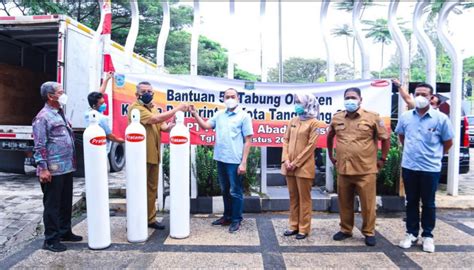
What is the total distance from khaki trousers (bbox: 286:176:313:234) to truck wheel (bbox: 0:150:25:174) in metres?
5.58

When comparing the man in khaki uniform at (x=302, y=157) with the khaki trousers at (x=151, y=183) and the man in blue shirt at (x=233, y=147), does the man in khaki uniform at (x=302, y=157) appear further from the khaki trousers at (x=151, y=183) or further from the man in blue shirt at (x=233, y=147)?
the khaki trousers at (x=151, y=183)

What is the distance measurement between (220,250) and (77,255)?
4.67ft

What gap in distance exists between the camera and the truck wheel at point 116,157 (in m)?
8.39

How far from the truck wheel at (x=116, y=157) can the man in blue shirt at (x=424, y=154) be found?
615 cm

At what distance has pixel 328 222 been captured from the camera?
4.89 m

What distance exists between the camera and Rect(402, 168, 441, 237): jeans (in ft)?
12.7

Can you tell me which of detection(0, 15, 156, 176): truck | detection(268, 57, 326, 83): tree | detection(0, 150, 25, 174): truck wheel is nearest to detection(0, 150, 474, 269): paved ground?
detection(0, 15, 156, 176): truck

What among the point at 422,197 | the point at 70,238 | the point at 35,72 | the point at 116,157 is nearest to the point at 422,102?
the point at 422,197

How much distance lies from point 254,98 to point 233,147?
1.01 metres

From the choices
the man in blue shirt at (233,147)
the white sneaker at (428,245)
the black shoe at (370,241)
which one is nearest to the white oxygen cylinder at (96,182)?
the man in blue shirt at (233,147)

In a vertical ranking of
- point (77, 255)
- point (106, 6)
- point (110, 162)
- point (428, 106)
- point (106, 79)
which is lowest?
point (77, 255)

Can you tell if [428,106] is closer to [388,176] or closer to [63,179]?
[388,176]

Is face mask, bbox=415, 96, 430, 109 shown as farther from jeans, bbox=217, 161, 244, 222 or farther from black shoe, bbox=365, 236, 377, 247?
jeans, bbox=217, 161, 244, 222

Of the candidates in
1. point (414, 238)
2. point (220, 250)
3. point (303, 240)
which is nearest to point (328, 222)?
point (303, 240)
